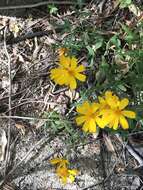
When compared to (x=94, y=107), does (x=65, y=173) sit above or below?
below

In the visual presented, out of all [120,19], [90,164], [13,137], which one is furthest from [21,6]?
[90,164]

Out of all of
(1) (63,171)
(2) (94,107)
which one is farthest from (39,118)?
(2) (94,107)

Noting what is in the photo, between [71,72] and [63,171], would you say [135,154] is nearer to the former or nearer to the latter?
[63,171]

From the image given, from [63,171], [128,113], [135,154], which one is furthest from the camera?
[135,154]

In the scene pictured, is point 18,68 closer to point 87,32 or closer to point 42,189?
point 87,32

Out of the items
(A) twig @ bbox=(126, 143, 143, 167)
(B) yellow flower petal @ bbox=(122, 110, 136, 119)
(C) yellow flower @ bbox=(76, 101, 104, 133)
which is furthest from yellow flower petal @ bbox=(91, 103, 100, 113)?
(A) twig @ bbox=(126, 143, 143, 167)
